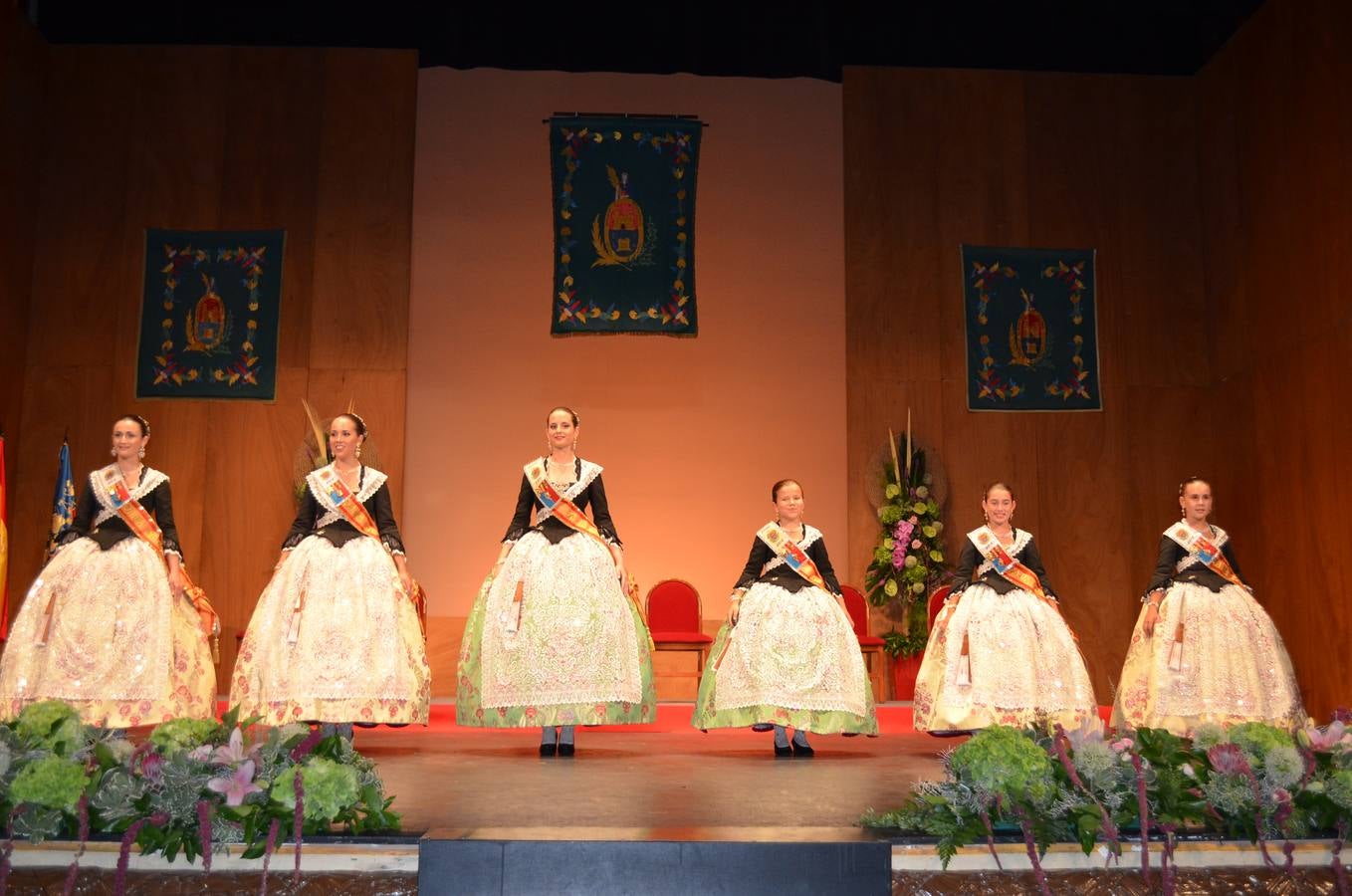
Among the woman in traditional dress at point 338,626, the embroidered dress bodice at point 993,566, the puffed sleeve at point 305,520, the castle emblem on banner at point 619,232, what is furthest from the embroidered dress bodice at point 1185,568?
the castle emblem on banner at point 619,232

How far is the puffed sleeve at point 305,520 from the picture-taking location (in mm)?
5340

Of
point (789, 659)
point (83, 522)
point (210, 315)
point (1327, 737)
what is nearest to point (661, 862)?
point (1327, 737)

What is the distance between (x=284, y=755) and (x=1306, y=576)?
7.05 m

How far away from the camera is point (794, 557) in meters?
5.88

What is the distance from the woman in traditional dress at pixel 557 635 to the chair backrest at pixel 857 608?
3.38 m

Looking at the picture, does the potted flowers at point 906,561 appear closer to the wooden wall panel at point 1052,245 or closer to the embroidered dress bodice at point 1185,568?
the wooden wall panel at point 1052,245

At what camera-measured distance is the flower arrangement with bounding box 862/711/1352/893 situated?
286cm

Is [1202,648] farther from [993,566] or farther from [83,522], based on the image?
[83,522]

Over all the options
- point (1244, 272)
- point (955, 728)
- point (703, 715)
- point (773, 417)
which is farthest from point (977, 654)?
→ point (1244, 272)

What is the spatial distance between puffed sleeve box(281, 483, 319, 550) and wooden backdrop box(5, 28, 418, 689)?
350 cm

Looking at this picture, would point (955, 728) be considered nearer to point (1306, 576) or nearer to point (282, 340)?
point (1306, 576)

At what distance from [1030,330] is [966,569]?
148 inches

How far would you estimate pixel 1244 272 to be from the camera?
29.1 feet

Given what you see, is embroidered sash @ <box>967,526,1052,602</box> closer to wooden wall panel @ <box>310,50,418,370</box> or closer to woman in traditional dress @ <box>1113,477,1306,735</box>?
woman in traditional dress @ <box>1113,477,1306,735</box>
